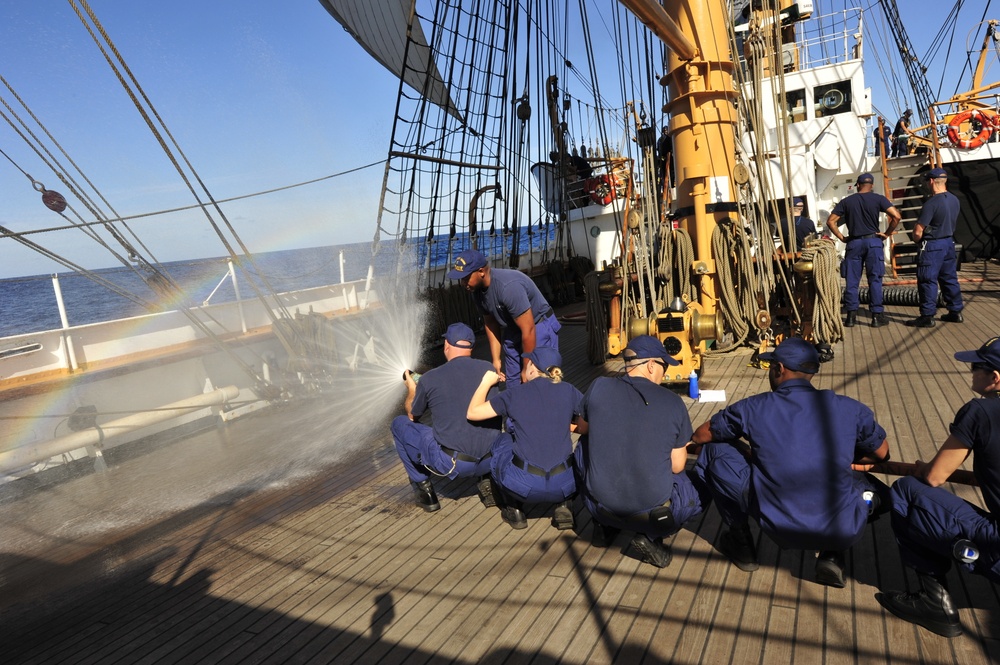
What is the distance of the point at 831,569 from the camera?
2.43m

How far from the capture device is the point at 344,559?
3209mm

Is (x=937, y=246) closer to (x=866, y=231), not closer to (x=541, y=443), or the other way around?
(x=866, y=231)

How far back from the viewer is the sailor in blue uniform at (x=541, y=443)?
3.00 meters

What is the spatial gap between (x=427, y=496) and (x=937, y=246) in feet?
19.6

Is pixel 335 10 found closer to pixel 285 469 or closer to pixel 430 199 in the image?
pixel 430 199

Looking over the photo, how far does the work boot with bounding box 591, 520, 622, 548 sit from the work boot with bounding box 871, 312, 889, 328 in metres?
5.68

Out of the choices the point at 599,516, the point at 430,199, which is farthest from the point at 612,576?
the point at 430,199

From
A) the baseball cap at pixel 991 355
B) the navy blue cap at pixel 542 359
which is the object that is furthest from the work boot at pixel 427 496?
the baseball cap at pixel 991 355

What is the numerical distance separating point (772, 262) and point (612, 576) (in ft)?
14.5

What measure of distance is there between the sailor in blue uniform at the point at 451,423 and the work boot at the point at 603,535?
2.44ft

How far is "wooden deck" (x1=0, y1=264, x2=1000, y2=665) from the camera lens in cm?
228

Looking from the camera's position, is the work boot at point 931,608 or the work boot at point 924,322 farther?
the work boot at point 924,322

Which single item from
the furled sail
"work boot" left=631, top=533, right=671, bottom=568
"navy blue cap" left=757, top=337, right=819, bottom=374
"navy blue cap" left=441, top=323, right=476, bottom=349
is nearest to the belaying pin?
"navy blue cap" left=441, top=323, right=476, bottom=349

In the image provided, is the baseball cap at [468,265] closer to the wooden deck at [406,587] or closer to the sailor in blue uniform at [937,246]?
the wooden deck at [406,587]
